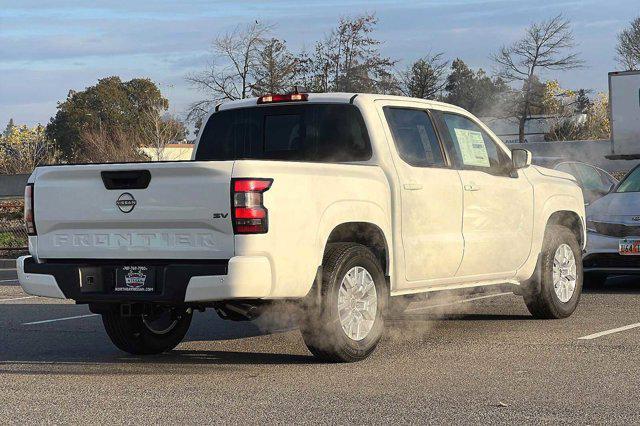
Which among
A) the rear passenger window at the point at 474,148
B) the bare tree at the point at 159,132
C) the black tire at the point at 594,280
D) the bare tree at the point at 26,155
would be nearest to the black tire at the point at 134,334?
the rear passenger window at the point at 474,148

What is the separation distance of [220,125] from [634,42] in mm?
72220

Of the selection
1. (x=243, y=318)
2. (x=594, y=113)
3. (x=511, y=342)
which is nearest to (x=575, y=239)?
(x=511, y=342)

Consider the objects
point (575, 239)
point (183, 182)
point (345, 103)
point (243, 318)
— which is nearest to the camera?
point (183, 182)

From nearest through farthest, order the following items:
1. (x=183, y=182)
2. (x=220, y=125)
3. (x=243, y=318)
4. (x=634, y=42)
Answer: (x=183, y=182) → (x=243, y=318) → (x=220, y=125) → (x=634, y=42)

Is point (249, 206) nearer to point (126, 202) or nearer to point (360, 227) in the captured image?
point (126, 202)

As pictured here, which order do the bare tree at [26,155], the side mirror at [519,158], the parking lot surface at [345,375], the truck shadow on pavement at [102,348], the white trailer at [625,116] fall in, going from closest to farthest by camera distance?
the parking lot surface at [345,375] → the truck shadow on pavement at [102,348] → the side mirror at [519,158] → the white trailer at [625,116] → the bare tree at [26,155]

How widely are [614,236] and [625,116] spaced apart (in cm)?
1038

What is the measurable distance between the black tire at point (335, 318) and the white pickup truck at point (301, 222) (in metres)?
0.01

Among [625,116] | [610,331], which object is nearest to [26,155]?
[625,116]

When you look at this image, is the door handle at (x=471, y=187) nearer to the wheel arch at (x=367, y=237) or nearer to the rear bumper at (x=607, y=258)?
the wheel arch at (x=367, y=237)

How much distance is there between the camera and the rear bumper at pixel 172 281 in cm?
724

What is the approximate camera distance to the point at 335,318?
7750 millimetres

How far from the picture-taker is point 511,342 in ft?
29.7

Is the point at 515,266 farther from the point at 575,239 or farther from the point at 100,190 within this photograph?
the point at 100,190
